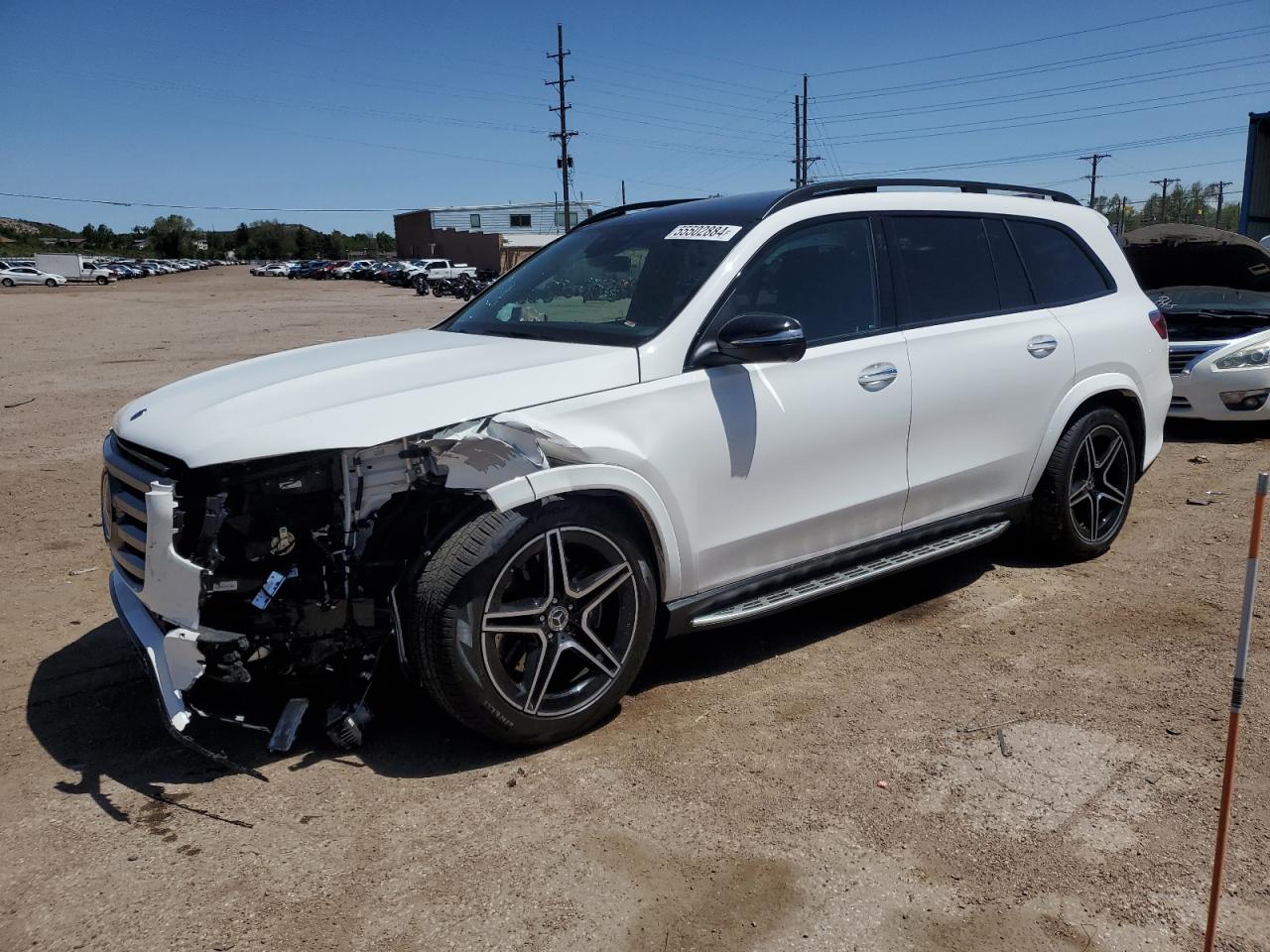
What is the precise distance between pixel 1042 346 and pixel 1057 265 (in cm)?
64

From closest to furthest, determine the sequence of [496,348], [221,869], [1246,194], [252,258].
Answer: [221,869], [496,348], [1246,194], [252,258]

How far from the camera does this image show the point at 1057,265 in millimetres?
5293

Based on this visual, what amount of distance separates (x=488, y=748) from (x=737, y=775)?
900 mm

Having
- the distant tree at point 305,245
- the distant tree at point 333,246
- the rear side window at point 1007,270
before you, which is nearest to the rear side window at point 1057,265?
the rear side window at point 1007,270

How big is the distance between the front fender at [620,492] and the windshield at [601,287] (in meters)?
Answer: 0.56

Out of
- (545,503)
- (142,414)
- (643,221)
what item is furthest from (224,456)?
(643,221)

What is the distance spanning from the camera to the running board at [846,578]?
3.88 metres

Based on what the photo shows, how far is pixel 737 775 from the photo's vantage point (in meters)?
3.41

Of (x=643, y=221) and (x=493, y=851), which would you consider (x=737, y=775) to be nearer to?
(x=493, y=851)

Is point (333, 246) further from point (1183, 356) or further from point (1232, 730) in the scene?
point (1232, 730)

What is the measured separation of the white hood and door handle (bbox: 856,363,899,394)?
1.10 meters

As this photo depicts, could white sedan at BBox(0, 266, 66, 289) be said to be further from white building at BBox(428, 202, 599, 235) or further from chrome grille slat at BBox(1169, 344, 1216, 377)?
chrome grille slat at BBox(1169, 344, 1216, 377)

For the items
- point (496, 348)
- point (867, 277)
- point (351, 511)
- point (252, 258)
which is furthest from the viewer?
point (252, 258)

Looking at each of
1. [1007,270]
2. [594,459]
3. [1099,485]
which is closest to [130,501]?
[594,459]
